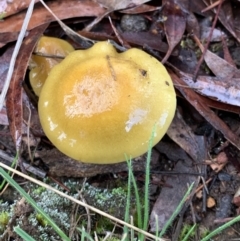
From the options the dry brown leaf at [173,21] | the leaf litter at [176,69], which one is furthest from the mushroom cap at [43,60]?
the dry brown leaf at [173,21]

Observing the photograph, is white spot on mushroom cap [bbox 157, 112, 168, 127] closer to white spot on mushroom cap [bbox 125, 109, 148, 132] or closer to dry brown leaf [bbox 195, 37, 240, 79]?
white spot on mushroom cap [bbox 125, 109, 148, 132]

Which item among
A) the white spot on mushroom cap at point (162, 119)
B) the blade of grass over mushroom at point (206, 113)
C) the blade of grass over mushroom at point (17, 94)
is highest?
the blade of grass over mushroom at point (17, 94)

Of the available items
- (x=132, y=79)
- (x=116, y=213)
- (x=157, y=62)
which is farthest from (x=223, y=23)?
(x=116, y=213)

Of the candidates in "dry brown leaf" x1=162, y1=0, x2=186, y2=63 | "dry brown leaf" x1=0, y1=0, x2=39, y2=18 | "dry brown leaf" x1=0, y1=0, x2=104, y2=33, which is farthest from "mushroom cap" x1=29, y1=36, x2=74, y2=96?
"dry brown leaf" x1=162, y1=0, x2=186, y2=63

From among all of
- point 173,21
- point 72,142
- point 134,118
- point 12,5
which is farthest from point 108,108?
point 12,5

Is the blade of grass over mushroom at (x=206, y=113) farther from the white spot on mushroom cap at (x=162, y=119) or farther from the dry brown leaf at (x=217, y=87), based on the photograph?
the white spot on mushroom cap at (x=162, y=119)

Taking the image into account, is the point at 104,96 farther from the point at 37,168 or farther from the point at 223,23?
the point at 223,23

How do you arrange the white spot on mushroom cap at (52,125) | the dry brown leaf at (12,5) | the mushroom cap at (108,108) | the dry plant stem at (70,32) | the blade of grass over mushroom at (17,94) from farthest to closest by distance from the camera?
the dry brown leaf at (12,5), the dry plant stem at (70,32), the blade of grass over mushroom at (17,94), the white spot on mushroom cap at (52,125), the mushroom cap at (108,108)

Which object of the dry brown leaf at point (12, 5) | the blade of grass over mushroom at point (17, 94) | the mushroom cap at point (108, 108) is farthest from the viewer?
the dry brown leaf at point (12, 5)
